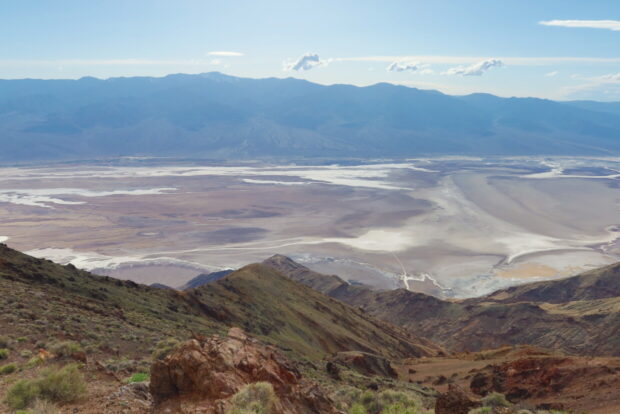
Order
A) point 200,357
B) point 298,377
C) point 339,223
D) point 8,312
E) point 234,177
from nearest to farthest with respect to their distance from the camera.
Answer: point 200,357 < point 298,377 < point 8,312 < point 339,223 < point 234,177

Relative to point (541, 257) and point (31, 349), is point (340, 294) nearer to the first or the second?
point (541, 257)

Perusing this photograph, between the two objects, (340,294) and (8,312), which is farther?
(340,294)

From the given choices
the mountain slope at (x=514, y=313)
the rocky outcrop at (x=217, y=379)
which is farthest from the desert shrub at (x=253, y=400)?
the mountain slope at (x=514, y=313)

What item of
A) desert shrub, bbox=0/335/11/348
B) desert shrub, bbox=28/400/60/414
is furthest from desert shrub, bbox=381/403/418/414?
desert shrub, bbox=0/335/11/348

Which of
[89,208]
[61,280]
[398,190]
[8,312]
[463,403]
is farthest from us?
[398,190]

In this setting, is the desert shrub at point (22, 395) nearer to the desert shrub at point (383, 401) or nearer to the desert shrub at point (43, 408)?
the desert shrub at point (43, 408)

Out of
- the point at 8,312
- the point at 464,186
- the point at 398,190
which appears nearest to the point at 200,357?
the point at 8,312
